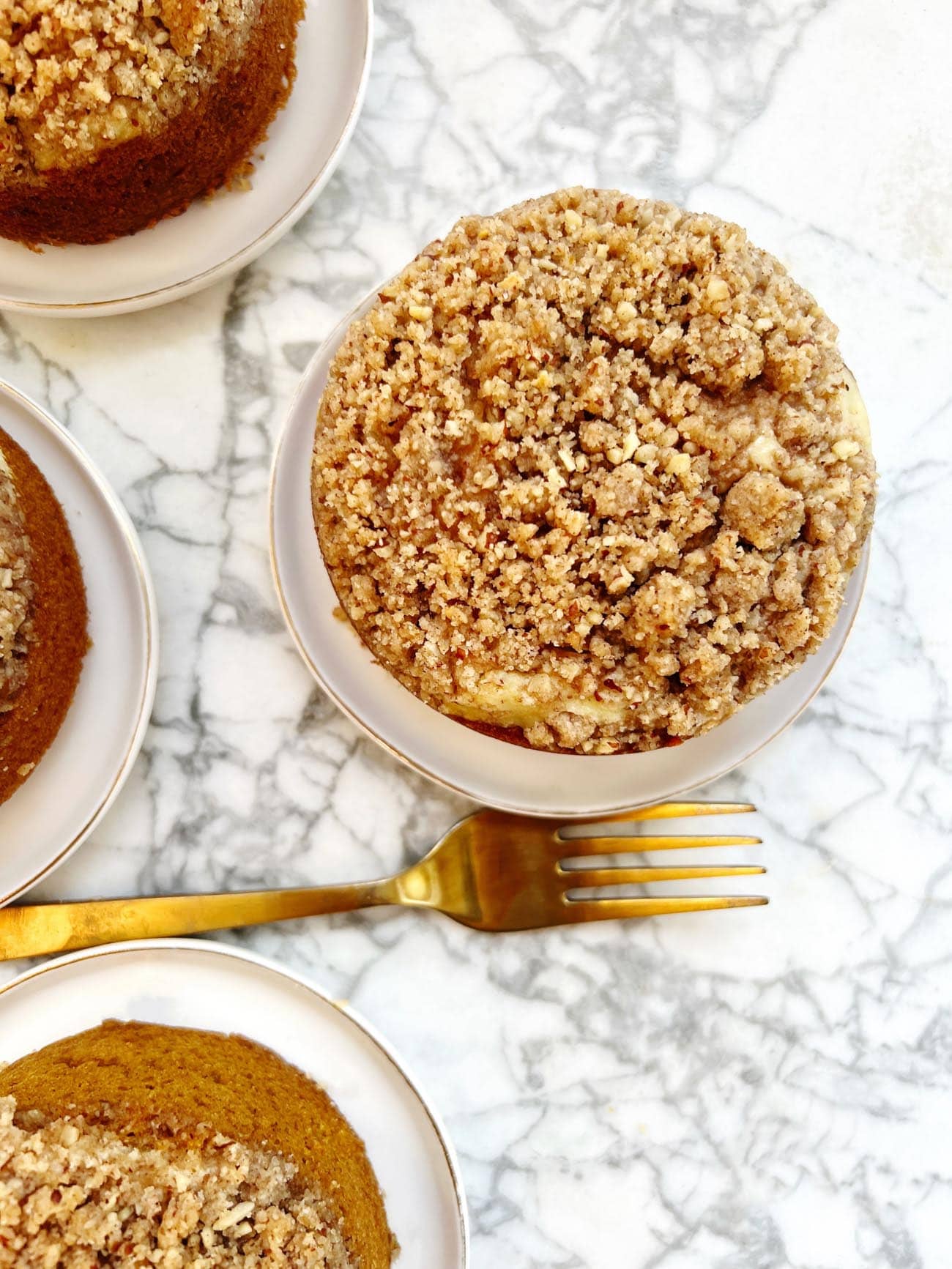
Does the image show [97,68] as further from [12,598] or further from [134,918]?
[134,918]

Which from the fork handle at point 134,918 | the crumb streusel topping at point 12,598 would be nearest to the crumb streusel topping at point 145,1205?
the fork handle at point 134,918

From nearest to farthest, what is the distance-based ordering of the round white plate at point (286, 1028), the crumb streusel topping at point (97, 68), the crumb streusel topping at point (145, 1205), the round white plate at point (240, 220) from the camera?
the crumb streusel topping at point (145, 1205), the crumb streusel topping at point (97, 68), the round white plate at point (286, 1028), the round white plate at point (240, 220)

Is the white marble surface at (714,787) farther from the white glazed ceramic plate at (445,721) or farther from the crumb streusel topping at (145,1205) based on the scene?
the crumb streusel topping at (145,1205)

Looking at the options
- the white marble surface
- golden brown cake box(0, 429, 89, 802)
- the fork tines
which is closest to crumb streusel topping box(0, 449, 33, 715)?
golden brown cake box(0, 429, 89, 802)

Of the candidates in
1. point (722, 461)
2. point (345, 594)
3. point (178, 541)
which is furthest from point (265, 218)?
point (722, 461)

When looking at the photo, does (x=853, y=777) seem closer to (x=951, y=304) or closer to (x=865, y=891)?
(x=865, y=891)
